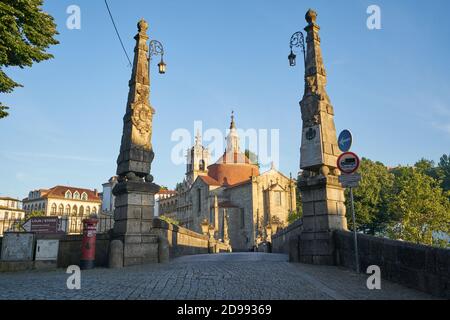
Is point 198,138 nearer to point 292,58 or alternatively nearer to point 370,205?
point 370,205

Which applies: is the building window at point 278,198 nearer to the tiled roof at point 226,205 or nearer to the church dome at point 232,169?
the tiled roof at point 226,205

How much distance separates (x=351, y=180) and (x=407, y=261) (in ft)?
7.99

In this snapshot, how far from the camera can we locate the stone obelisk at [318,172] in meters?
9.91

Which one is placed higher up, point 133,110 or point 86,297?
point 133,110

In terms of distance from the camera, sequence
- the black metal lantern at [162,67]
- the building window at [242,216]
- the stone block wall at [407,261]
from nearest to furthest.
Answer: the stone block wall at [407,261]
the black metal lantern at [162,67]
the building window at [242,216]

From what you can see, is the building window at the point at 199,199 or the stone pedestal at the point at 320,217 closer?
the stone pedestal at the point at 320,217

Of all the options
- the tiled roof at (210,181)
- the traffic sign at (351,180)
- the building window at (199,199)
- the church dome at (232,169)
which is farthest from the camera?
the church dome at (232,169)

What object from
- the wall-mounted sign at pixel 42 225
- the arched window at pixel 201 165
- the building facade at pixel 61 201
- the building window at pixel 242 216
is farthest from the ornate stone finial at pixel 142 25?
the building facade at pixel 61 201

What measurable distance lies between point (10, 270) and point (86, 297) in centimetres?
592

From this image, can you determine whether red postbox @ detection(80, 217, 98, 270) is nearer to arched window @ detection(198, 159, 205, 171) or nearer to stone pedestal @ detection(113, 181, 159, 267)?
stone pedestal @ detection(113, 181, 159, 267)

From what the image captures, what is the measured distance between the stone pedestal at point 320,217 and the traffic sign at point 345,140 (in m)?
1.39

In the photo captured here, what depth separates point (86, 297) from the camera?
5434mm
